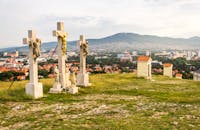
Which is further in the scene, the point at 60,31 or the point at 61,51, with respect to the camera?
the point at 61,51

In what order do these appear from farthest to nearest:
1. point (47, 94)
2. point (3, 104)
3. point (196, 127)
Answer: point (47, 94) → point (3, 104) → point (196, 127)

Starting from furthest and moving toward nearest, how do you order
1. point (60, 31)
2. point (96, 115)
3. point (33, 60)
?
point (60, 31) < point (33, 60) < point (96, 115)

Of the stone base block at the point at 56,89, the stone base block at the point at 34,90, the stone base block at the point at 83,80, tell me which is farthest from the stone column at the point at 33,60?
the stone base block at the point at 83,80

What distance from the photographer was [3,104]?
17453 mm

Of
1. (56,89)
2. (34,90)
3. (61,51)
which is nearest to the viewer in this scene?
(34,90)

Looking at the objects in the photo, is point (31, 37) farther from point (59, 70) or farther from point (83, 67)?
point (83, 67)

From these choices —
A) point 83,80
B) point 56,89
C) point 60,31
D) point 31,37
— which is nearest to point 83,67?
point 83,80

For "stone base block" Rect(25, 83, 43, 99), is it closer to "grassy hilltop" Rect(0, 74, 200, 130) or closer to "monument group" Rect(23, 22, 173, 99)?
"monument group" Rect(23, 22, 173, 99)

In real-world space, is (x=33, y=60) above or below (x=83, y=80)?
above

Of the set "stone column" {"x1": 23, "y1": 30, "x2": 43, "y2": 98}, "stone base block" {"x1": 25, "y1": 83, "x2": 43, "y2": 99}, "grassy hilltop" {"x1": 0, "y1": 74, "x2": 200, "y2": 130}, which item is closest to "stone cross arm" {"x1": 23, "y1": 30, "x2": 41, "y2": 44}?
"stone column" {"x1": 23, "y1": 30, "x2": 43, "y2": 98}

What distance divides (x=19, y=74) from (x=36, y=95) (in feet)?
101

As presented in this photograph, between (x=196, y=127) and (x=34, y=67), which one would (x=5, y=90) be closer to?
(x=34, y=67)

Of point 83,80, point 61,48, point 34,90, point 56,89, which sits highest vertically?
point 61,48

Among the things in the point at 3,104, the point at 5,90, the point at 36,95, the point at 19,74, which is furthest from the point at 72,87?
the point at 19,74
